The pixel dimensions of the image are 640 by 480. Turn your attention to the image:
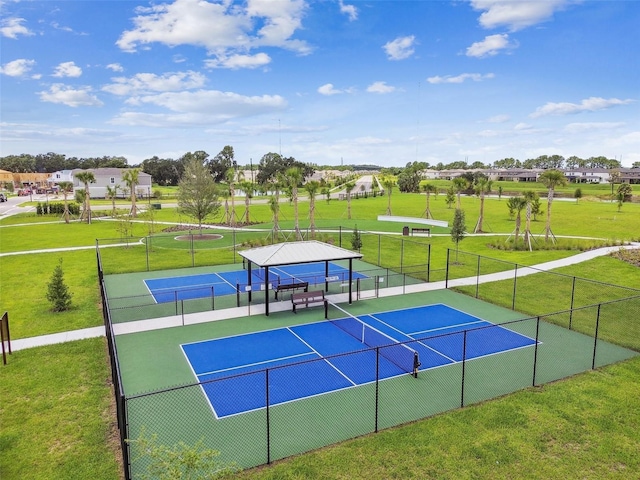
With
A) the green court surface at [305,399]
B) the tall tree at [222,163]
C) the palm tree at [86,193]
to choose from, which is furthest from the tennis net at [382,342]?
the tall tree at [222,163]

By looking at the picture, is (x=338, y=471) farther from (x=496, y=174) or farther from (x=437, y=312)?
(x=496, y=174)

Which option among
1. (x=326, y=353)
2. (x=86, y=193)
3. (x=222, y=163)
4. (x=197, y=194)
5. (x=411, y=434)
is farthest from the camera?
(x=222, y=163)

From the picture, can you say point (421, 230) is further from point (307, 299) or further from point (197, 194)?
point (307, 299)

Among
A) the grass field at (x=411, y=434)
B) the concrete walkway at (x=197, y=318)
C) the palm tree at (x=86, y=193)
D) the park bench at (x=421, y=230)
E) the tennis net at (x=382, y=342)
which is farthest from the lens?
the palm tree at (x=86, y=193)

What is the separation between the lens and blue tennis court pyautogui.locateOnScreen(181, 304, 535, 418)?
1361 cm

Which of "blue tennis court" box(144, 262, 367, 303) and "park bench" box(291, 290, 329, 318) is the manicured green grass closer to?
"blue tennis court" box(144, 262, 367, 303)

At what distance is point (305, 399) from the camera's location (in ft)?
42.8

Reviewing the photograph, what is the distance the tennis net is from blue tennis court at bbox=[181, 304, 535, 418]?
4 cm

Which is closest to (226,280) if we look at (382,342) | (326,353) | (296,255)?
(296,255)

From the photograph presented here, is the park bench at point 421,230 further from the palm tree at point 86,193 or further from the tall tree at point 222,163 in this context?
the tall tree at point 222,163

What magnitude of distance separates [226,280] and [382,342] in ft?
42.2

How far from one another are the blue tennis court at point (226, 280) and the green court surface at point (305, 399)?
4.70 m

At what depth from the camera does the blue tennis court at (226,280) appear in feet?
78.3

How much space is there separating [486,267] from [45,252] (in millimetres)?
32814
